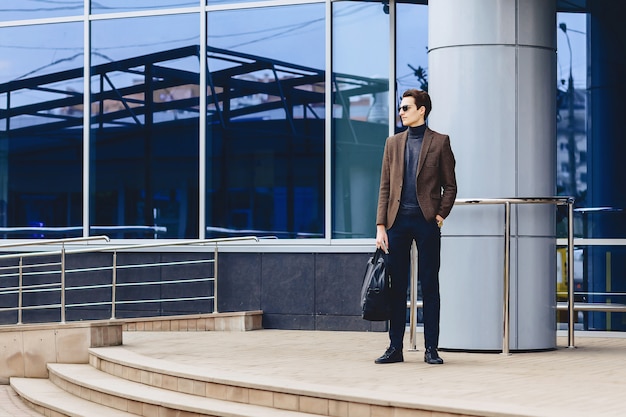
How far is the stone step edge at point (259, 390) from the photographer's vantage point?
5.82 metres

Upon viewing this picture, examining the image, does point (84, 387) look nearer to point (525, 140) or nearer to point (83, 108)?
point (525, 140)

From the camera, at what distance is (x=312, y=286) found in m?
11.9

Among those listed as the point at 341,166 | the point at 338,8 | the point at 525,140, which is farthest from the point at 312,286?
the point at 525,140

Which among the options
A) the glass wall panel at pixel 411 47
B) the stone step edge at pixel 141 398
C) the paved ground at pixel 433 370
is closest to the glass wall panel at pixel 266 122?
the glass wall panel at pixel 411 47

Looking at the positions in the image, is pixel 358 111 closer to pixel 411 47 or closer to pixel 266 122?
pixel 411 47

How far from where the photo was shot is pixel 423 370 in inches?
291

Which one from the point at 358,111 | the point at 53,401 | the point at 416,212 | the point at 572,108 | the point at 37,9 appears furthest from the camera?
the point at 37,9

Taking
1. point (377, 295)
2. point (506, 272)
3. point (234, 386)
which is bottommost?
point (234, 386)

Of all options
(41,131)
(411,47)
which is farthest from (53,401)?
(41,131)

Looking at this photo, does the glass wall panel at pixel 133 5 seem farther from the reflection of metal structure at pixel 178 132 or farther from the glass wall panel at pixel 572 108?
the glass wall panel at pixel 572 108

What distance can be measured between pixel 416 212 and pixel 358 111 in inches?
167

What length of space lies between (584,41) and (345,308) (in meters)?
3.46

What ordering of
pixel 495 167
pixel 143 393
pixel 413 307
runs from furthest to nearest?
1. pixel 413 307
2. pixel 495 167
3. pixel 143 393

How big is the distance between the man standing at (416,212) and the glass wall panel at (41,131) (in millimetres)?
6318
